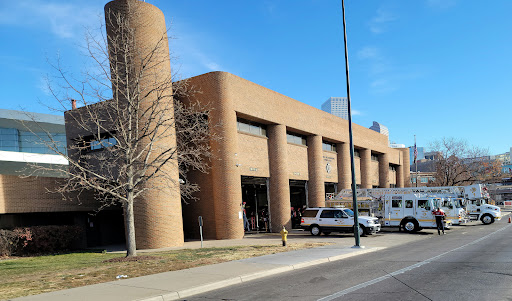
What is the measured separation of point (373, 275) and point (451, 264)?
9.59 feet

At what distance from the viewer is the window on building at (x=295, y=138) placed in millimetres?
34812

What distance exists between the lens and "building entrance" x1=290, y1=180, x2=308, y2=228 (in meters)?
36.9

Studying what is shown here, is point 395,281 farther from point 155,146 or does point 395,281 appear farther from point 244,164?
point 244,164

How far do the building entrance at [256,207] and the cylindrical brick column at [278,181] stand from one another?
1.00 metres

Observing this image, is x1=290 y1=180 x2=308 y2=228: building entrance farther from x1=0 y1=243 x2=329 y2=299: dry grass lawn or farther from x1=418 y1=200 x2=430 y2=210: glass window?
x1=0 y1=243 x2=329 y2=299: dry grass lawn

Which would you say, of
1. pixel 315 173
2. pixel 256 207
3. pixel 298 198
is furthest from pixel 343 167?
pixel 256 207

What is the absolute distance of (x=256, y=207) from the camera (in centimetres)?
3434

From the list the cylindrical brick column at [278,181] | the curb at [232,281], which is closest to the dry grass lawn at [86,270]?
the curb at [232,281]

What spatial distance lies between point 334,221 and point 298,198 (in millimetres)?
12542

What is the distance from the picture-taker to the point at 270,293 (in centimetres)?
925

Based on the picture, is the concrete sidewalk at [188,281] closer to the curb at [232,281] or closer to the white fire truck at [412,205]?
the curb at [232,281]

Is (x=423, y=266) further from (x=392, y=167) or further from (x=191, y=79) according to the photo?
(x=392, y=167)

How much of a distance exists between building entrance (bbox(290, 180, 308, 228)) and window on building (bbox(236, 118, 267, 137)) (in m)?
7.03

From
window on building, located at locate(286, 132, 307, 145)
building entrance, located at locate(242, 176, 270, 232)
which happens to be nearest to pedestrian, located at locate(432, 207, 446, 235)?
building entrance, located at locate(242, 176, 270, 232)
